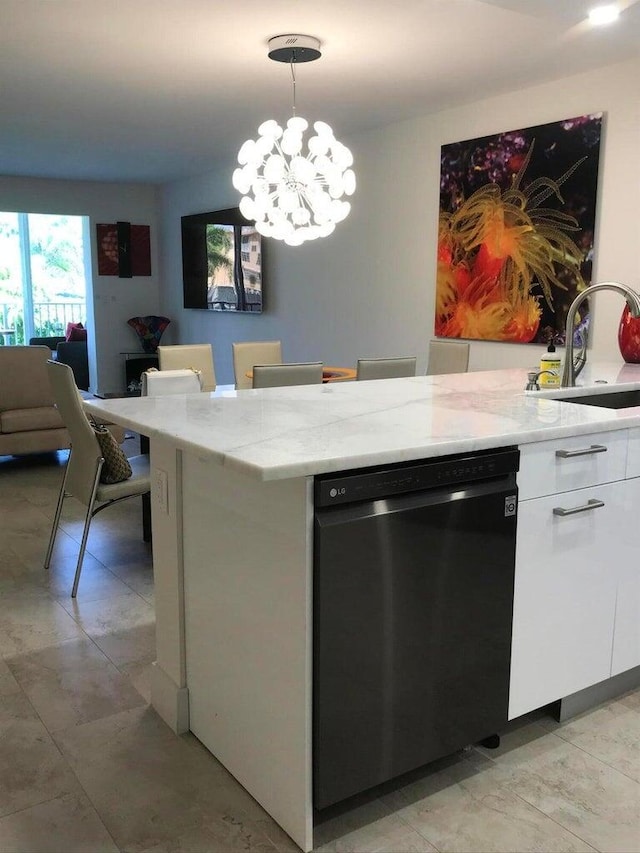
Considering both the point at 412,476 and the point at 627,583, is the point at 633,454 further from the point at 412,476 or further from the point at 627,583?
the point at 412,476

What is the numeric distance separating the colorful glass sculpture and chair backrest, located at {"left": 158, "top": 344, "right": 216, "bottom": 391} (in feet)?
14.0

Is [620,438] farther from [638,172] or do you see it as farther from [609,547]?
[638,172]

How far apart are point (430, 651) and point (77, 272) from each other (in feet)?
31.7

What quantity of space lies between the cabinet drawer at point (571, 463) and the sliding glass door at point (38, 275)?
29.1ft

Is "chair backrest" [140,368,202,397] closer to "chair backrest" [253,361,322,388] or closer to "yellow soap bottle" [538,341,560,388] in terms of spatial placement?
"chair backrest" [253,361,322,388]

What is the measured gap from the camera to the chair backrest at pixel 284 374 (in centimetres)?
357

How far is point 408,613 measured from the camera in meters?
1.73

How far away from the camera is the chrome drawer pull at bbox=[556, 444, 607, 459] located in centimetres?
196

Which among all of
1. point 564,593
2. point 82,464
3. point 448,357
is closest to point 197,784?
point 564,593

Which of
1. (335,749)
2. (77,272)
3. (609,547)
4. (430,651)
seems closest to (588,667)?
(609,547)

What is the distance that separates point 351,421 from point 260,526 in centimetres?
44

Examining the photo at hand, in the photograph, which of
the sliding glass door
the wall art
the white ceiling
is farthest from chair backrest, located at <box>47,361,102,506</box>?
the sliding glass door

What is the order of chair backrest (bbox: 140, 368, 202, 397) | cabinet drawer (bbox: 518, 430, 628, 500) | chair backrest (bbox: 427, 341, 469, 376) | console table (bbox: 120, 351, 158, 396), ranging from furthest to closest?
console table (bbox: 120, 351, 158, 396), chair backrest (bbox: 427, 341, 469, 376), chair backrest (bbox: 140, 368, 202, 397), cabinet drawer (bbox: 518, 430, 628, 500)

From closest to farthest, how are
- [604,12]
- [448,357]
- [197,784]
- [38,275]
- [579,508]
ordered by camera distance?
[197,784]
[579,508]
[604,12]
[448,357]
[38,275]
